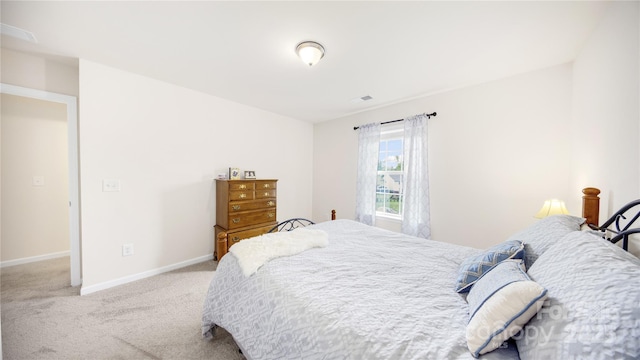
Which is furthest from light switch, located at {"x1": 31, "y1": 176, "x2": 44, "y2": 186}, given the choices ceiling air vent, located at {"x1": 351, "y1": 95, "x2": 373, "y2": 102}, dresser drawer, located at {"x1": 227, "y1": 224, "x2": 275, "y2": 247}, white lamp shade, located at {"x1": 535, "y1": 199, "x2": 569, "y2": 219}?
white lamp shade, located at {"x1": 535, "y1": 199, "x2": 569, "y2": 219}

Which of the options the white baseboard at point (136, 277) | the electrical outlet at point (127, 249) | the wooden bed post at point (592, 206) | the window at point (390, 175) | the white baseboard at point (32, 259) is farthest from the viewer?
the window at point (390, 175)

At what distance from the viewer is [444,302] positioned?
3.47 ft

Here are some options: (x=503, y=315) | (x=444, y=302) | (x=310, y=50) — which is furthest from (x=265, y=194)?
(x=503, y=315)

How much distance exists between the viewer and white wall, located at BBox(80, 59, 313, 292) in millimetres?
2398

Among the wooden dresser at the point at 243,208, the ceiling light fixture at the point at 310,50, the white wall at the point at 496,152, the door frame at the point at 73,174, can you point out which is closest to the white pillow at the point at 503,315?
the ceiling light fixture at the point at 310,50

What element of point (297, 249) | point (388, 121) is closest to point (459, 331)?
point (297, 249)

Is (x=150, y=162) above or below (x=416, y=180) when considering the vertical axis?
above

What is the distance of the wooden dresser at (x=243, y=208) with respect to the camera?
3143 mm

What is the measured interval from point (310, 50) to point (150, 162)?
2.41m

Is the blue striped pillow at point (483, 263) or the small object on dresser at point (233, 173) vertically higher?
the small object on dresser at point (233, 173)

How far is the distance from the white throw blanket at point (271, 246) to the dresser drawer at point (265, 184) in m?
→ 1.77

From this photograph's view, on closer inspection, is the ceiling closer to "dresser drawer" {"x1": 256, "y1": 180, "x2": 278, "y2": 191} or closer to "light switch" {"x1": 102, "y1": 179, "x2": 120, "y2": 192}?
"light switch" {"x1": 102, "y1": 179, "x2": 120, "y2": 192}

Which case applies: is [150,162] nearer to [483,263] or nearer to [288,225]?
[288,225]

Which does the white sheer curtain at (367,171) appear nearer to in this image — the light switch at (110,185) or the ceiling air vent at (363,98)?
the ceiling air vent at (363,98)
